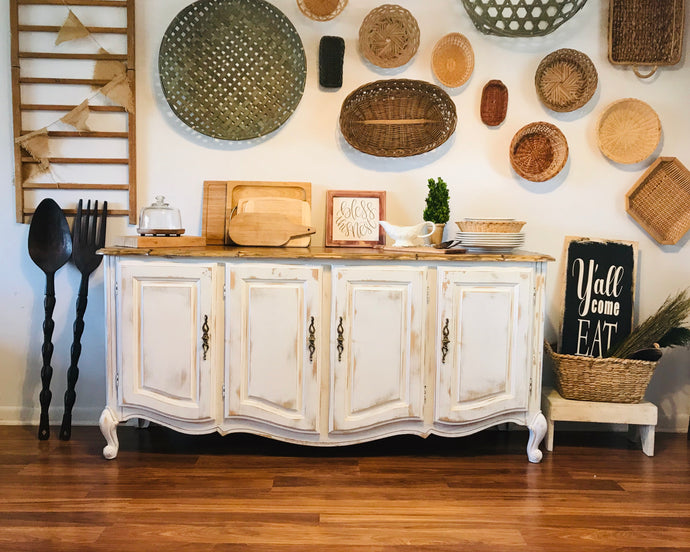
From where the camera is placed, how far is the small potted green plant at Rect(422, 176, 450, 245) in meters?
2.75

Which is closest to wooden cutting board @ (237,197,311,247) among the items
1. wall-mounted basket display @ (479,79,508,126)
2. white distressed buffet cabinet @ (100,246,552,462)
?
white distressed buffet cabinet @ (100,246,552,462)

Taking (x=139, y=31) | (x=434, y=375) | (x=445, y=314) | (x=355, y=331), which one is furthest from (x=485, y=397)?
(x=139, y=31)

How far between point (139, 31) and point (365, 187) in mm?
1268

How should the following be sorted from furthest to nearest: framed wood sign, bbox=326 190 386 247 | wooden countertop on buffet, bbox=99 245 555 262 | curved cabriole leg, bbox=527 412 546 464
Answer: framed wood sign, bbox=326 190 386 247 < curved cabriole leg, bbox=527 412 546 464 < wooden countertop on buffet, bbox=99 245 555 262

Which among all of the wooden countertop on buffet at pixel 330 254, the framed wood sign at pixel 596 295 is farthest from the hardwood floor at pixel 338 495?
the wooden countertop on buffet at pixel 330 254

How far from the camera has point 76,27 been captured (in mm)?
2812

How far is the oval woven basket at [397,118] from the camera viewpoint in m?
2.89

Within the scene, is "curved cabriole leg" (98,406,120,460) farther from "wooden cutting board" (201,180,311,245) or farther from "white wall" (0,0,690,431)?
"wooden cutting board" (201,180,311,245)

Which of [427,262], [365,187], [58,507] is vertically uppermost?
[365,187]

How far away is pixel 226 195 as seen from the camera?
289 cm

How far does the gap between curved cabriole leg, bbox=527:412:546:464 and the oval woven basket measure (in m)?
1.30

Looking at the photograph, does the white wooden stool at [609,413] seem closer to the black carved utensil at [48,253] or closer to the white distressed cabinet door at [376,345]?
the white distressed cabinet door at [376,345]

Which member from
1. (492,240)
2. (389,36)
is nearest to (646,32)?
(389,36)

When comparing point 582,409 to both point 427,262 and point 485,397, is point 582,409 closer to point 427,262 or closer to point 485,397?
point 485,397
